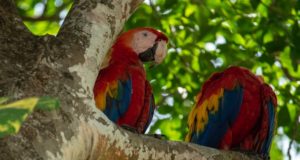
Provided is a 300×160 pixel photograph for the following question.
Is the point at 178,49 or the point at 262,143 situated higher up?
the point at 262,143

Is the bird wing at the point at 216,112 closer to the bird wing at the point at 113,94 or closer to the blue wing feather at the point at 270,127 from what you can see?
the blue wing feather at the point at 270,127

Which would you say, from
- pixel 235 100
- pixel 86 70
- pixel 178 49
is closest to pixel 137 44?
pixel 235 100

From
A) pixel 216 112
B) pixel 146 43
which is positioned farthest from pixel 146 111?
pixel 146 43

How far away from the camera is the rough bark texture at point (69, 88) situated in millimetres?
1484

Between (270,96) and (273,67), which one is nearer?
(270,96)

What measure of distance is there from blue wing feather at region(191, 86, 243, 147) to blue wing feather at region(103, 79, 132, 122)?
41cm

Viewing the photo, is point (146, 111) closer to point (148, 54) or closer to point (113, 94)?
point (113, 94)

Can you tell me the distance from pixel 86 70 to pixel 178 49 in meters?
3.19

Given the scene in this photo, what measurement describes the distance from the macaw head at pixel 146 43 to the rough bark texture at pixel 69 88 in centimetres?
139

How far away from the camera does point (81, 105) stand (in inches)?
67.9

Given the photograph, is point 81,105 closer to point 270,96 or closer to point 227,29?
point 270,96

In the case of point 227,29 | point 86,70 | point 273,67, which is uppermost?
point 86,70

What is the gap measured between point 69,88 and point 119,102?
139cm

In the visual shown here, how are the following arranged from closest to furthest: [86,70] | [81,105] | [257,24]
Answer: [81,105] → [86,70] → [257,24]
